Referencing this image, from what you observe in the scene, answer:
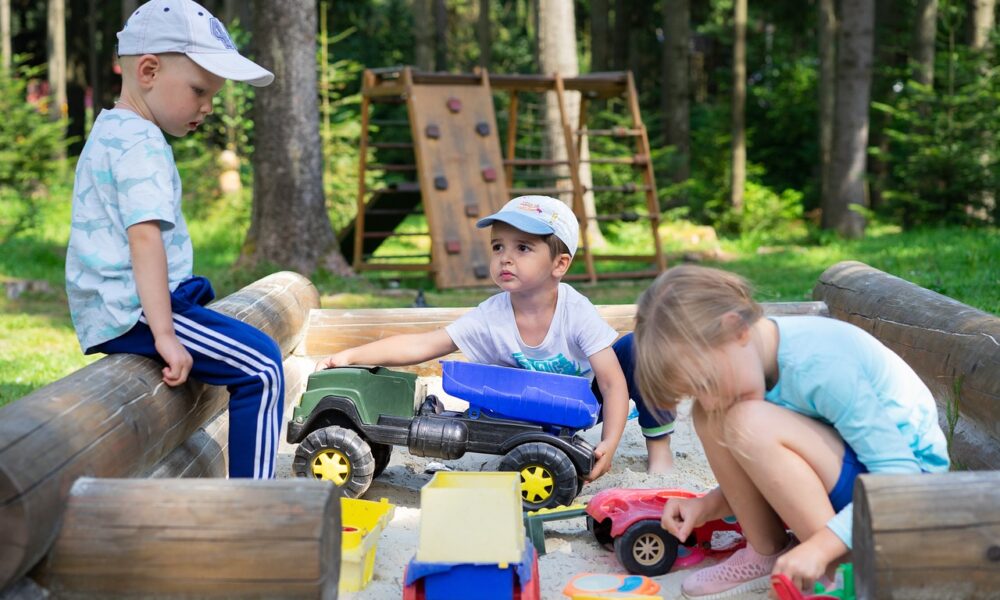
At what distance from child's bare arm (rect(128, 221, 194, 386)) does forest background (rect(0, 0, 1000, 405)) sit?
1829 millimetres

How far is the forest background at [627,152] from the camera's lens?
7.95 m

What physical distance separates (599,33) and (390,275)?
10635mm

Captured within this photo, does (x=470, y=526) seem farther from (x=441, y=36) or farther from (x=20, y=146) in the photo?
(x=441, y=36)

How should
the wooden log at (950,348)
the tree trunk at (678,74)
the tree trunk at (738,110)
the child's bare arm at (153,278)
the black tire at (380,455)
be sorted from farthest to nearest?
the tree trunk at (678,74) → the tree trunk at (738,110) → the black tire at (380,455) → the wooden log at (950,348) → the child's bare arm at (153,278)

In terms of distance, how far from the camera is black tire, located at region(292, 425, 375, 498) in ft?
10.5

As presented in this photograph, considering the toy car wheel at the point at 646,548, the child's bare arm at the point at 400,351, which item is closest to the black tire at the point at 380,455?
the child's bare arm at the point at 400,351

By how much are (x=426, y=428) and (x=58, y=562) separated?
4.19 feet

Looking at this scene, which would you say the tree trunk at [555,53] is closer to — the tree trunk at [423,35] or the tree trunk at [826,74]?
the tree trunk at [826,74]

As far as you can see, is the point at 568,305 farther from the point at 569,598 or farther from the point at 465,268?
the point at 465,268

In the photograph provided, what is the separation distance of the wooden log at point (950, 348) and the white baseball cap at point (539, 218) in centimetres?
126

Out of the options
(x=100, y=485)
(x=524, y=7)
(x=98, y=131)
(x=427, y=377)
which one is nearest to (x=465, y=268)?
(x=427, y=377)

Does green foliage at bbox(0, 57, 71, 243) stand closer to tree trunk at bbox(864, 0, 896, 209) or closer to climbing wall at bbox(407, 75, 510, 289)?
climbing wall at bbox(407, 75, 510, 289)

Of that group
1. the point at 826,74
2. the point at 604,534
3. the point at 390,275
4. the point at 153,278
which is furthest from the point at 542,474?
the point at 826,74

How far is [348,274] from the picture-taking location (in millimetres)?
8297
